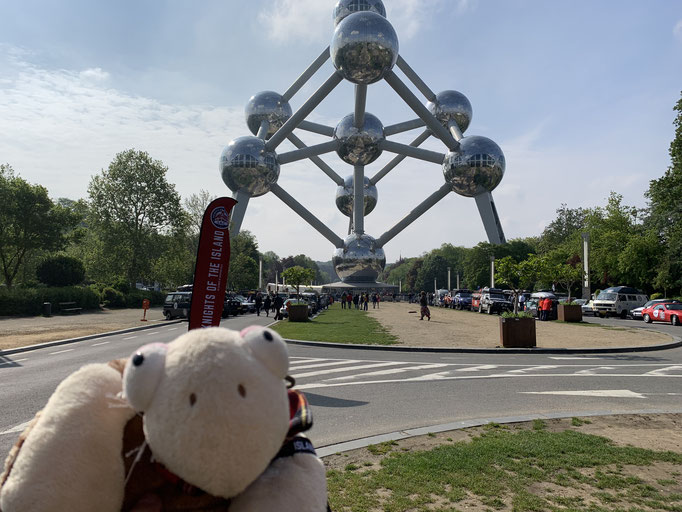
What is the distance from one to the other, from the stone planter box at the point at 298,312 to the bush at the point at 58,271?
21.2 m

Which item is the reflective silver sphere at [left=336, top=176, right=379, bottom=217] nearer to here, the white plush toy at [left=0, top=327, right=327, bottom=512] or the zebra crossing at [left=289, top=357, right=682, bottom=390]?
the zebra crossing at [left=289, top=357, right=682, bottom=390]

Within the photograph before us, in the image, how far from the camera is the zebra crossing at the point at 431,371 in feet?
34.6

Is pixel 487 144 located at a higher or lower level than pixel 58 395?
higher

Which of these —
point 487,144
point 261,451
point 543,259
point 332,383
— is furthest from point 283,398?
A: point 487,144

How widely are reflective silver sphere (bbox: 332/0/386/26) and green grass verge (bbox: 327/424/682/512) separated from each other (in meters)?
41.8

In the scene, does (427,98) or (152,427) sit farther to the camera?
(427,98)

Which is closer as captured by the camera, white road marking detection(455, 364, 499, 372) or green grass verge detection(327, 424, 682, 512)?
green grass verge detection(327, 424, 682, 512)

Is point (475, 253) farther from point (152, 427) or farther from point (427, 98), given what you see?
point (152, 427)

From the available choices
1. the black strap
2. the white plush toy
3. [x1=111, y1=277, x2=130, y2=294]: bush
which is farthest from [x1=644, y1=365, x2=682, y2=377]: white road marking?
[x1=111, y1=277, x2=130, y2=294]: bush

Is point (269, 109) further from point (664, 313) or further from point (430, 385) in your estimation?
point (430, 385)

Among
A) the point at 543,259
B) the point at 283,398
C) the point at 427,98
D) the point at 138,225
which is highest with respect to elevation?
the point at 427,98

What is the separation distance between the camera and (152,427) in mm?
1711

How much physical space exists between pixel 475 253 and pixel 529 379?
8091 centimetres

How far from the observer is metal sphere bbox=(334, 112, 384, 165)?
143 feet
